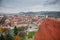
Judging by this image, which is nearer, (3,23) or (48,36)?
(48,36)

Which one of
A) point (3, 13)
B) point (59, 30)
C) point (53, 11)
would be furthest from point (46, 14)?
point (3, 13)

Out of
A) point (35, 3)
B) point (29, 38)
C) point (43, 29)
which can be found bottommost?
point (29, 38)

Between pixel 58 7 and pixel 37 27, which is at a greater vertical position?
pixel 58 7

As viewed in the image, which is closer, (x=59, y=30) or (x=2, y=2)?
(x=59, y=30)

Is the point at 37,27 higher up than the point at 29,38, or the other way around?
the point at 37,27

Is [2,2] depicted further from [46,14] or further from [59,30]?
[59,30]

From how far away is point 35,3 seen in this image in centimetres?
171

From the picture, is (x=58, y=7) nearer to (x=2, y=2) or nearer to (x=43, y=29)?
(x=43, y=29)

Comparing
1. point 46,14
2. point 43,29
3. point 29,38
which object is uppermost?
point 46,14

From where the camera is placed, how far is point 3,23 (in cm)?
176

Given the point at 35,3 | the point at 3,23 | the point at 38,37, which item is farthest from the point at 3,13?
the point at 38,37

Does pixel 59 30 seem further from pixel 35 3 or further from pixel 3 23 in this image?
pixel 3 23

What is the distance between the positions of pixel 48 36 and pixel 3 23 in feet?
1.93

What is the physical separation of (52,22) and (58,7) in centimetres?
20
